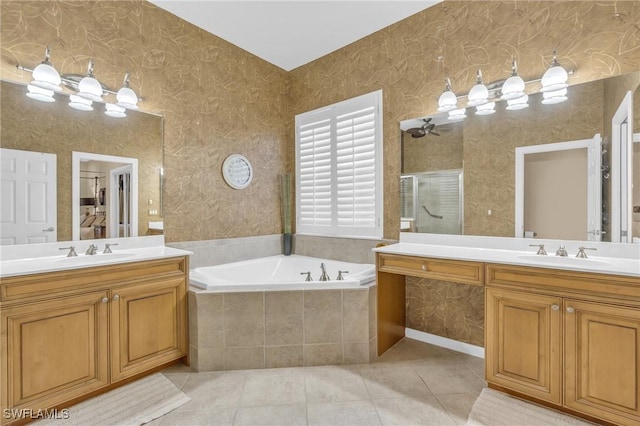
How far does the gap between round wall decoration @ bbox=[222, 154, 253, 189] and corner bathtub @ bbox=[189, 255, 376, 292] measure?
2.83ft

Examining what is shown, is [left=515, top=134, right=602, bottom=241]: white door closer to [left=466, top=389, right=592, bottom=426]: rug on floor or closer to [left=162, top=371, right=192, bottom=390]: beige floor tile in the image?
[left=466, top=389, right=592, bottom=426]: rug on floor

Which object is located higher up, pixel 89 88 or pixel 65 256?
pixel 89 88

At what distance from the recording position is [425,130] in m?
2.59

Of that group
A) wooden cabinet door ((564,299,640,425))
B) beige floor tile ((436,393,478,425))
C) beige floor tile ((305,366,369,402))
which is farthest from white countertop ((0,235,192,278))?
wooden cabinet door ((564,299,640,425))

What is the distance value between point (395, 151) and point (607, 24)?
1575 millimetres

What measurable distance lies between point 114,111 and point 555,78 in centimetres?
328

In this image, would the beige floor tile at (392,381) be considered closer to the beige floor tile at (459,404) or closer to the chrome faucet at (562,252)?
the beige floor tile at (459,404)

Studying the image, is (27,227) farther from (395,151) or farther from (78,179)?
(395,151)

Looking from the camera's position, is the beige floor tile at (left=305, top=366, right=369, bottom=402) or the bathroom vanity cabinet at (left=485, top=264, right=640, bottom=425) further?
the beige floor tile at (left=305, top=366, right=369, bottom=402)

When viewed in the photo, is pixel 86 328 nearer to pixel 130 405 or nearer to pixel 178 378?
pixel 130 405

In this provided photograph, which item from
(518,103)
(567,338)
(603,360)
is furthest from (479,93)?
(603,360)

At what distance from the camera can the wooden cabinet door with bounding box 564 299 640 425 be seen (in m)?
1.40

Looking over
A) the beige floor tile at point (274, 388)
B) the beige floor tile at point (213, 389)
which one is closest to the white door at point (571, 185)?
the beige floor tile at point (274, 388)

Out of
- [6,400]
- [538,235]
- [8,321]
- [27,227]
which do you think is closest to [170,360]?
[6,400]
